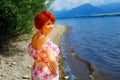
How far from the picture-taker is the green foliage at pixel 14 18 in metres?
15.4

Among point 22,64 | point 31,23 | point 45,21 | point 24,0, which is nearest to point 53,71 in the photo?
point 45,21

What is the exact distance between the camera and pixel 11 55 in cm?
1697

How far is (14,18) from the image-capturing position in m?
15.7

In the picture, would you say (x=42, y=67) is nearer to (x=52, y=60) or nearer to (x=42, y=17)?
(x=52, y=60)

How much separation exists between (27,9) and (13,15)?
3.40ft

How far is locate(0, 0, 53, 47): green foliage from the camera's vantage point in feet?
50.6

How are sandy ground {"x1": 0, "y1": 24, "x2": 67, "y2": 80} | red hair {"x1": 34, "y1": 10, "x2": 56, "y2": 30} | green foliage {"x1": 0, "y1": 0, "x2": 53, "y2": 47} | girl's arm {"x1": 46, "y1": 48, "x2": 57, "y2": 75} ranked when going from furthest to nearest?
1. green foliage {"x1": 0, "y1": 0, "x2": 53, "y2": 47}
2. sandy ground {"x1": 0, "y1": 24, "x2": 67, "y2": 80}
3. red hair {"x1": 34, "y1": 10, "x2": 56, "y2": 30}
4. girl's arm {"x1": 46, "y1": 48, "x2": 57, "y2": 75}

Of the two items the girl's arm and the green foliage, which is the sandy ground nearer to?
the green foliage

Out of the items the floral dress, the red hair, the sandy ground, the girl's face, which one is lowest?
the sandy ground

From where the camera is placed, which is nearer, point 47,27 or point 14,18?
→ point 47,27

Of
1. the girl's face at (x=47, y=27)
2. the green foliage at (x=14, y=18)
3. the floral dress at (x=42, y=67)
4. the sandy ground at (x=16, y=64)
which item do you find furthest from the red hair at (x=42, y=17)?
the green foliage at (x=14, y=18)

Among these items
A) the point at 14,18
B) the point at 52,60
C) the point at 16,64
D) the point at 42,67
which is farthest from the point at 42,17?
the point at 14,18

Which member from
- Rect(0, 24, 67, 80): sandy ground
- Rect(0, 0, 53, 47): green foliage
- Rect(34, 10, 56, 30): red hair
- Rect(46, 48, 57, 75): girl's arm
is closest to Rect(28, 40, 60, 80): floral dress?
Rect(46, 48, 57, 75): girl's arm

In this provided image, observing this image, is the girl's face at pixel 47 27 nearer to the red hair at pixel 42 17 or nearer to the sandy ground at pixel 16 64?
the red hair at pixel 42 17
